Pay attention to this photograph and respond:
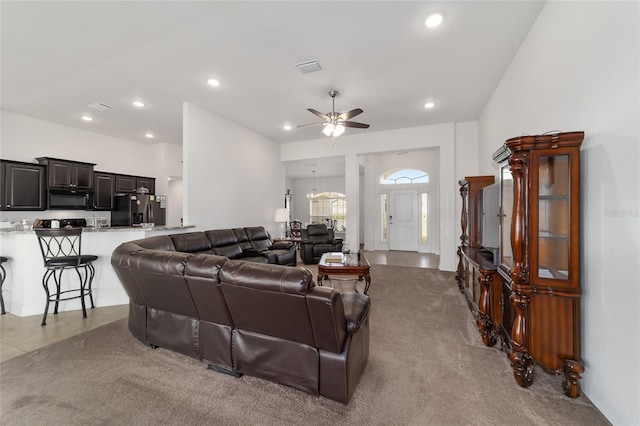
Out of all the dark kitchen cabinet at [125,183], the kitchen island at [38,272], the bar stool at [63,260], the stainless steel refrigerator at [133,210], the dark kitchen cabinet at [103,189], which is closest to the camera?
the bar stool at [63,260]

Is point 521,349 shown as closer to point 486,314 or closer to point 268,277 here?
point 486,314

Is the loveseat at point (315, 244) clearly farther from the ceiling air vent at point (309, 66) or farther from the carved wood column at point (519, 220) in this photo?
the carved wood column at point (519, 220)

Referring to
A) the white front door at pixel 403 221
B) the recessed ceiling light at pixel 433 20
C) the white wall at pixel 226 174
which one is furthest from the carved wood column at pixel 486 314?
the white front door at pixel 403 221

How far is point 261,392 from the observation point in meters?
1.83

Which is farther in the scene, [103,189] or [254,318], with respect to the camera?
[103,189]

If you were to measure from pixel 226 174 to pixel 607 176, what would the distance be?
210 inches

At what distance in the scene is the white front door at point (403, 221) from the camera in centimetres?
834

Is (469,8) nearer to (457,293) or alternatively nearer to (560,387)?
(560,387)

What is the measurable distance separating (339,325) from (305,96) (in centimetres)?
377

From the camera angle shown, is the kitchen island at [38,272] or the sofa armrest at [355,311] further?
the kitchen island at [38,272]

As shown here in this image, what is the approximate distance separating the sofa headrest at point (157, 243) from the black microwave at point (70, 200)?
3684mm

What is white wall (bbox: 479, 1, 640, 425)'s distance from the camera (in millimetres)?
1478

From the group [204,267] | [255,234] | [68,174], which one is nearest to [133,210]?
[68,174]

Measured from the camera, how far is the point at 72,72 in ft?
11.6
